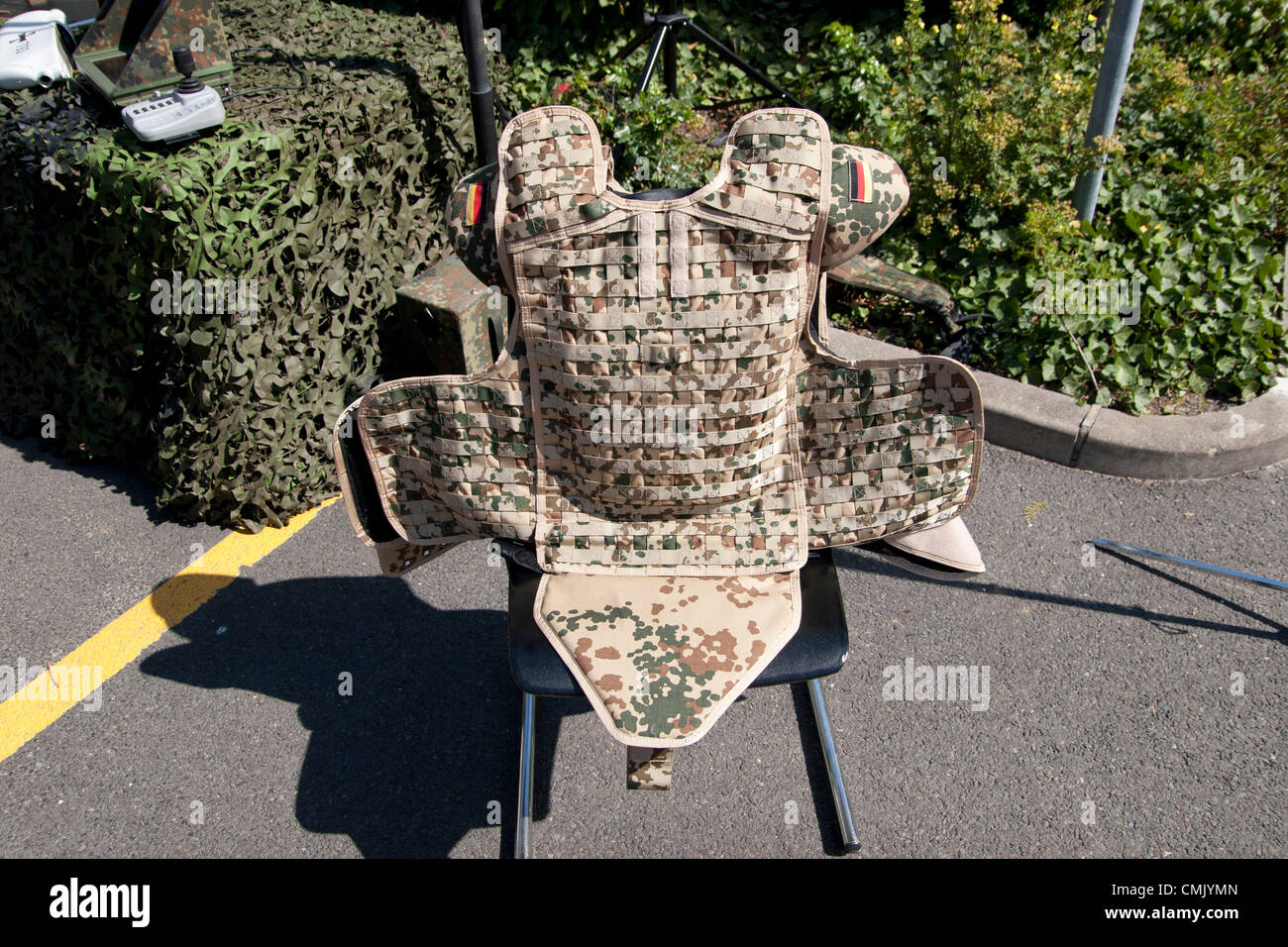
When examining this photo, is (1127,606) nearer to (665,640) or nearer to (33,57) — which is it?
(665,640)

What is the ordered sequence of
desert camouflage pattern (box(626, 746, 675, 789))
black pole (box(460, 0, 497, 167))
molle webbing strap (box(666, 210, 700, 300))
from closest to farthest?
molle webbing strap (box(666, 210, 700, 300)), desert camouflage pattern (box(626, 746, 675, 789)), black pole (box(460, 0, 497, 167))

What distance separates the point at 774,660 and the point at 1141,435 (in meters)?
2.27

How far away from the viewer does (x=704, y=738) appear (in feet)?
8.71

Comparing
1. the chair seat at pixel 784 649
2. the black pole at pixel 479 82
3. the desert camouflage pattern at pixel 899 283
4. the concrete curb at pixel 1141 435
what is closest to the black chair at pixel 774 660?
the chair seat at pixel 784 649

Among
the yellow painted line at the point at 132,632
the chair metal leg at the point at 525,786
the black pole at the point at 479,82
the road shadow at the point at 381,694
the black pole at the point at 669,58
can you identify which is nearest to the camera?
the chair metal leg at the point at 525,786

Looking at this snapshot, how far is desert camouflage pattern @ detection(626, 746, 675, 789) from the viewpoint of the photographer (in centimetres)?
179

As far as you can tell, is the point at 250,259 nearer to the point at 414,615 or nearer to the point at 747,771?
the point at 414,615

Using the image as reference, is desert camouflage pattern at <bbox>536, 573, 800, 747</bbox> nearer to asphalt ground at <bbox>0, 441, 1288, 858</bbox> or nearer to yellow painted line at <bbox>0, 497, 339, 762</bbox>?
asphalt ground at <bbox>0, 441, 1288, 858</bbox>

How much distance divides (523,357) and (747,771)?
4.61 feet

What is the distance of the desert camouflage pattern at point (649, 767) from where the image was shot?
1787 millimetres

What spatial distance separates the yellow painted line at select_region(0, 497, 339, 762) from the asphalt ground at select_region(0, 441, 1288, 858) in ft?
0.16

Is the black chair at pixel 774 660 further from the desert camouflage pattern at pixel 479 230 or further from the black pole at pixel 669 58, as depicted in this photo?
the black pole at pixel 669 58

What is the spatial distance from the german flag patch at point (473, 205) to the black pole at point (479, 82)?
5.13 ft

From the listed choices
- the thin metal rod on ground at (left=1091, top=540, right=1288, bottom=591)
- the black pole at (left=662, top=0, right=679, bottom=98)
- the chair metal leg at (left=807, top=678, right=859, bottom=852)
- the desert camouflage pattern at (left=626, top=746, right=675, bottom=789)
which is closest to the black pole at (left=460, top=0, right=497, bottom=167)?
the black pole at (left=662, top=0, right=679, bottom=98)
